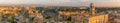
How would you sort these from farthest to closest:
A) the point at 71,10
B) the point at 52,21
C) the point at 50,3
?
the point at 71,10
the point at 50,3
the point at 52,21

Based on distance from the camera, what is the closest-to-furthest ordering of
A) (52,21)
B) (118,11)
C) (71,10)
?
(52,21) → (118,11) → (71,10)

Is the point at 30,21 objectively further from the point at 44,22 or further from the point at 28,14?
the point at 28,14

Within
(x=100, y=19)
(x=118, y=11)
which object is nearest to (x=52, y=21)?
(x=100, y=19)

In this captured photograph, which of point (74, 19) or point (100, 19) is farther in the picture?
point (100, 19)

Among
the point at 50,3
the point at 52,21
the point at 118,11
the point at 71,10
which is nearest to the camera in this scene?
the point at 52,21

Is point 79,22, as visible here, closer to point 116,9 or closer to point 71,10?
point 116,9

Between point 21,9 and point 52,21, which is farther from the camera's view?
point 21,9

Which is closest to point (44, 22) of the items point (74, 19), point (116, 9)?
point (74, 19)

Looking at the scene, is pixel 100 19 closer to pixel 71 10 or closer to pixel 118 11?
pixel 118 11

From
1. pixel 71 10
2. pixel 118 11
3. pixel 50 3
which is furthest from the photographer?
pixel 71 10
